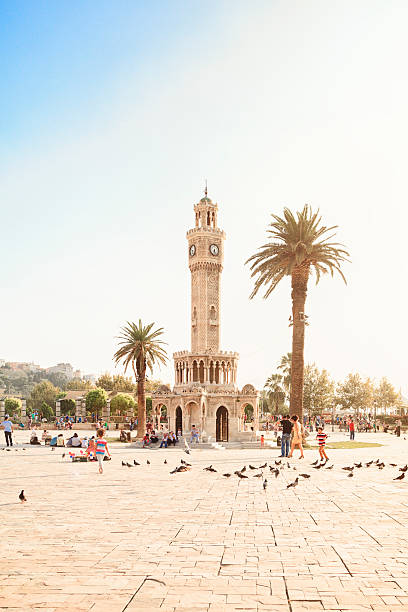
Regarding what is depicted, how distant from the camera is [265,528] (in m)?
9.48

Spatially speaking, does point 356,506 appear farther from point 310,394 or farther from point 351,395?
point 351,395

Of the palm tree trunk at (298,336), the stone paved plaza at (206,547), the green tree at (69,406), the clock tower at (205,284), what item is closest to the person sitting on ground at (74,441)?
the palm tree trunk at (298,336)

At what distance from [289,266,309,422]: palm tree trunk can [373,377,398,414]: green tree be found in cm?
6169

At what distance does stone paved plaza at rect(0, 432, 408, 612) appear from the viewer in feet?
19.7

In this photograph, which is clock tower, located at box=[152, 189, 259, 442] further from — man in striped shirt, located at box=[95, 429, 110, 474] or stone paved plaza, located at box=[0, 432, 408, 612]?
stone paved plaza, located at box=[0, 432, 408, 612]

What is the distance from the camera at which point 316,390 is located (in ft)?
247

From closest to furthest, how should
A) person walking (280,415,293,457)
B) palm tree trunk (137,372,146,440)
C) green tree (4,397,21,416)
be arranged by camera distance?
person walking (280,415,293,457)
palm tree trunk (137,372,146,440)
green tree (4,397,21,416)

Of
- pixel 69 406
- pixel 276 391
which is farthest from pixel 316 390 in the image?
pixel 69 406

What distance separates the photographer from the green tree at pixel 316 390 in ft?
247

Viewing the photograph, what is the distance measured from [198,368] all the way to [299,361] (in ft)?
67.6

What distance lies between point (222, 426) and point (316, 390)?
87.8 feet

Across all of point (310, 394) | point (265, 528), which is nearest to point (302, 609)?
point (265, 528)

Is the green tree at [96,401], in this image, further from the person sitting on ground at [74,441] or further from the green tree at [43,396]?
the green tree at [43,396]

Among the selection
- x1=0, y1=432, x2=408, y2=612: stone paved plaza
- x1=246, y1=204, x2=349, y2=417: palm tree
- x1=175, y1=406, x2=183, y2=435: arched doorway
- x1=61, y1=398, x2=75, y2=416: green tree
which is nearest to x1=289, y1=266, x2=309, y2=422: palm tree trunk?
x1=246, y1=204, x2=349, y2=417: palm tree
